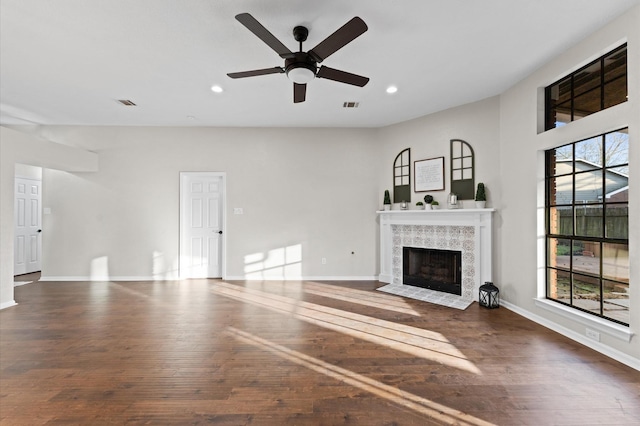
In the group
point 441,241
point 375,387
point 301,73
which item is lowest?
point 375,387

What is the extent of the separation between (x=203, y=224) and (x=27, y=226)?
409cm

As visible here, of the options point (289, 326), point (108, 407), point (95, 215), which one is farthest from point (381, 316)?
point (95, 215)

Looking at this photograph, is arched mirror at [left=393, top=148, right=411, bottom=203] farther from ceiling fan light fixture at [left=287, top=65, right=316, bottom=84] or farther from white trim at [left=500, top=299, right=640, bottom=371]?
ceiling fan light fixture at [left=287, top=65, right=316, bottom=84]

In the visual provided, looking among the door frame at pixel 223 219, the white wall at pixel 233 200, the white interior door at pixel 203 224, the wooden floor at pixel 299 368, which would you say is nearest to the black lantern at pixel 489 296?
the wooden floor at pixel 299 368

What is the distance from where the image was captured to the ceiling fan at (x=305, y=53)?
1.98 meters

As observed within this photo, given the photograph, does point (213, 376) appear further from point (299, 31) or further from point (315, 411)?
point (299, 31)

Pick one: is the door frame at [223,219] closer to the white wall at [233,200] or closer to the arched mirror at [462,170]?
the white wall at [233,200]

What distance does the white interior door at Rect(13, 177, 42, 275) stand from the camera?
582 centimetres

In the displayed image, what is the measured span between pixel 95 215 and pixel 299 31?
5281mm

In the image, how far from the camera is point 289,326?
3158mm

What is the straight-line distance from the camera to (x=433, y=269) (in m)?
4.71

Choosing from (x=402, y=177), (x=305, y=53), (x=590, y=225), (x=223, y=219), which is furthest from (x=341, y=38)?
(x=223, y=219)

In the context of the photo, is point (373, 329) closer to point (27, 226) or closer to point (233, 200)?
point (233, 200)

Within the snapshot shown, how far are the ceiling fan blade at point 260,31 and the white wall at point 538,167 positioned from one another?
2.89 metres
